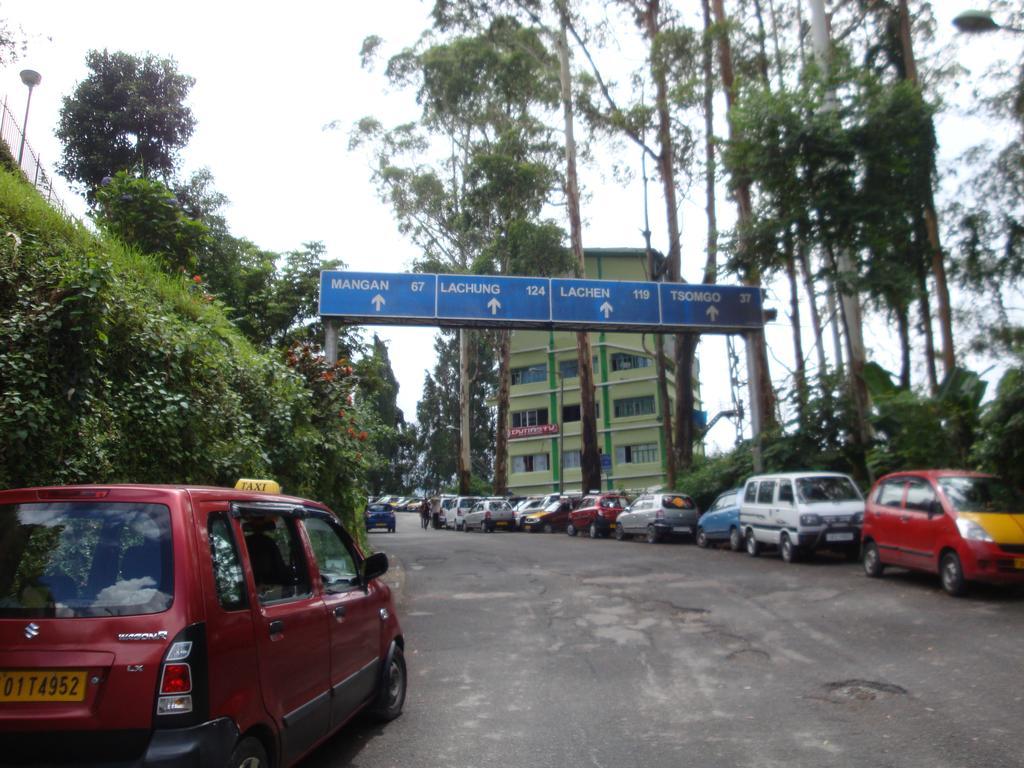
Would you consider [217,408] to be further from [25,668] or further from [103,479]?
[25,668]

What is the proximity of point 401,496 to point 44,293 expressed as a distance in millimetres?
73630

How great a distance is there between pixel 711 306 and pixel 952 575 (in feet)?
42.4

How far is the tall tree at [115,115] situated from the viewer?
22.5 m

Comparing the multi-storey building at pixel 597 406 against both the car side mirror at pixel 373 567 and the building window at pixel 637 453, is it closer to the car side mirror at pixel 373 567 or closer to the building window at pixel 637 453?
the building window at pixel 637 453

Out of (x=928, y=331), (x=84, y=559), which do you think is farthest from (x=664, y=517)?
(x=84, y=559)

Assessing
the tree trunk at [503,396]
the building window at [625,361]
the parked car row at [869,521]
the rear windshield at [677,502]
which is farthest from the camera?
the building window at [625,361]

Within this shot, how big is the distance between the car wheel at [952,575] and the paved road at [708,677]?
0.71ft

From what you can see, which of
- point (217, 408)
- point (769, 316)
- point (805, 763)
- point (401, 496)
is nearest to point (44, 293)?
point (217, 408)

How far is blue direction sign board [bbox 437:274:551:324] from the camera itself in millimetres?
22094

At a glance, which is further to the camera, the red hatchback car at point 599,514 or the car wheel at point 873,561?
the red hatchback car at point 599,514

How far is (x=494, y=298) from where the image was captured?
878 inches

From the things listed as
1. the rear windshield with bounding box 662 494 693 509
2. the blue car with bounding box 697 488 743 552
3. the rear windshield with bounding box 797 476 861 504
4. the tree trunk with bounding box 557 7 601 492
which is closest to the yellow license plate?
the rear windshield with bounding box 797 476 861 504

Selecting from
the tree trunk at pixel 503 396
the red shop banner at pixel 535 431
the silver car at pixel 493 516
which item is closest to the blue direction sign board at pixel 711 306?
the silver car at pixel 493 516

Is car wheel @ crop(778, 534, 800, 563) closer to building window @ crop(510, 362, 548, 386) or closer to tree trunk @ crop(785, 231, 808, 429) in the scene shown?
tree trunk @ crop(785, 231, 808, 429)
